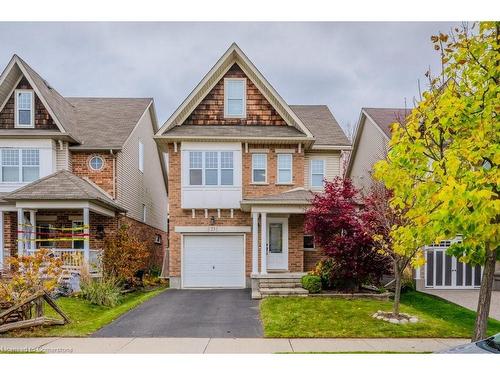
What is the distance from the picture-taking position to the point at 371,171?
1717 centimetres

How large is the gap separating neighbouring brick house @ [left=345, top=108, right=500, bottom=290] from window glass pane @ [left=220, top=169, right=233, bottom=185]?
15.9 ft

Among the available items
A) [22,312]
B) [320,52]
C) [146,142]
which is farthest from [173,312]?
[146,142]

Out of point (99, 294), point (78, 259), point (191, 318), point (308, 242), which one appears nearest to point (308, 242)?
point (308, 242)

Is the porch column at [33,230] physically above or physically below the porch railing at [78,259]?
above

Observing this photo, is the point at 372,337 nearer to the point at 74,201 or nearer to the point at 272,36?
the point at 272,36

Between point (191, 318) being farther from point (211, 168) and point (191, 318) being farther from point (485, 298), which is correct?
point (211, 168)

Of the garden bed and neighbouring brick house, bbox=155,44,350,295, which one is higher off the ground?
neighbouring brick house, bbox=155,44,350,295

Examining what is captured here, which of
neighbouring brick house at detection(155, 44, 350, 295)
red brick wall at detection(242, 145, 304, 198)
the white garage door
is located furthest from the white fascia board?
red brick wall at detection(242, 145, 304, 198)

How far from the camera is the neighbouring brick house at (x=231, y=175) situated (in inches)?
661

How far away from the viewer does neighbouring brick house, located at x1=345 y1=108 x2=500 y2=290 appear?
645 inches

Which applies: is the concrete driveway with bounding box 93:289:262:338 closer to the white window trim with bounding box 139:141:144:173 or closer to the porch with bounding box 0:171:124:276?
the porch with bounding box 0:171:124:276

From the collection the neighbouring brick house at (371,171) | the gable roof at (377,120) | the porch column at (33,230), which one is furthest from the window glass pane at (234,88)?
the porch column at (33,230)

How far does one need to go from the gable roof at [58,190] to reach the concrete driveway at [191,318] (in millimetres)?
4293

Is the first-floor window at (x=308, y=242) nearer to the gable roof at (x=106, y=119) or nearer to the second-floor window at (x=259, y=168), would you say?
the second-floor window at (x=259, y=168)
